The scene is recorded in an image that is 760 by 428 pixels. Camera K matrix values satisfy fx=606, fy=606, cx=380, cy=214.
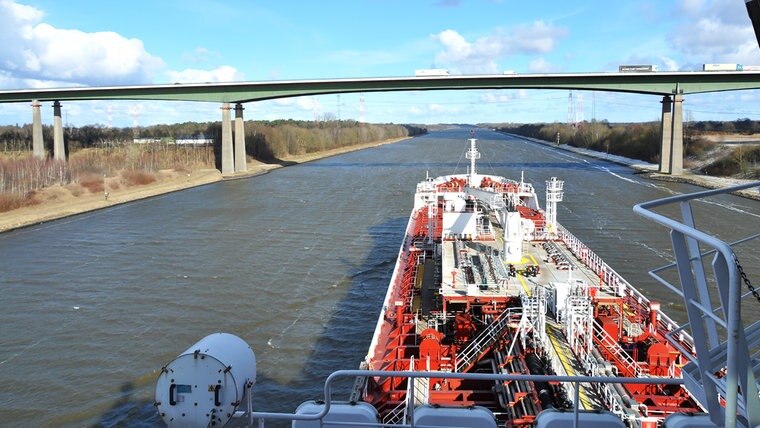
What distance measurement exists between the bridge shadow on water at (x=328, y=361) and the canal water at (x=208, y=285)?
4 cm

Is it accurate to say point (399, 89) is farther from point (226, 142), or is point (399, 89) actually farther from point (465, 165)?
point (226, 142)

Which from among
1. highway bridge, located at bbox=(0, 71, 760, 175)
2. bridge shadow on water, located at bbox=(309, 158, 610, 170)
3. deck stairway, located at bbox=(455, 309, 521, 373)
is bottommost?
deck stairway, located at bbox=(455, 309, 521, 373)

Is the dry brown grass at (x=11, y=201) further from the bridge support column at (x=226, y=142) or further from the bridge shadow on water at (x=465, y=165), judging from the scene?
the bridge shadow on water at (x=465, y=165)

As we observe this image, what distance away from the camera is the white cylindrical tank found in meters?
4.07

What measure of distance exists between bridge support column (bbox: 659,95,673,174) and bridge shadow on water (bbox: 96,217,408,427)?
4036 cm

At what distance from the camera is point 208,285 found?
21016mm

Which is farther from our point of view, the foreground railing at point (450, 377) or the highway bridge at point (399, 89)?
the highway bridge at point (399, 89)

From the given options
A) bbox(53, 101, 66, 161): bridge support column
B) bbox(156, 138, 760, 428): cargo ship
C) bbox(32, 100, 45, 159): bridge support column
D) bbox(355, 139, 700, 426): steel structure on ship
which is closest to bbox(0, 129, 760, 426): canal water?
bbox(156, 138, 760, 428): cargo ship

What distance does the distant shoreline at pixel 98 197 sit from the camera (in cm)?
3491

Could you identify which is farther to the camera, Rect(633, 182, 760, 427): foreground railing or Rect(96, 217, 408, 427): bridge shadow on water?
Rect(96, 217, 408, 427): bridge shadow on water

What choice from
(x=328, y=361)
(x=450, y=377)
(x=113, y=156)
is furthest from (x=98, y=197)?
(x=450, y=377)

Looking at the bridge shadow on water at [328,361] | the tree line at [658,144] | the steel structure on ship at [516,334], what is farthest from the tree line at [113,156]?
the tree line at [658,144]

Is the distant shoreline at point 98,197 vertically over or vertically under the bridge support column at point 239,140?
under

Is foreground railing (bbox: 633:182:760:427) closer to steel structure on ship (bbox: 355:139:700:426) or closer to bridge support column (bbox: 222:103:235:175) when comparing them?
steel structure on ship (bbox: 355:139:700:426)
